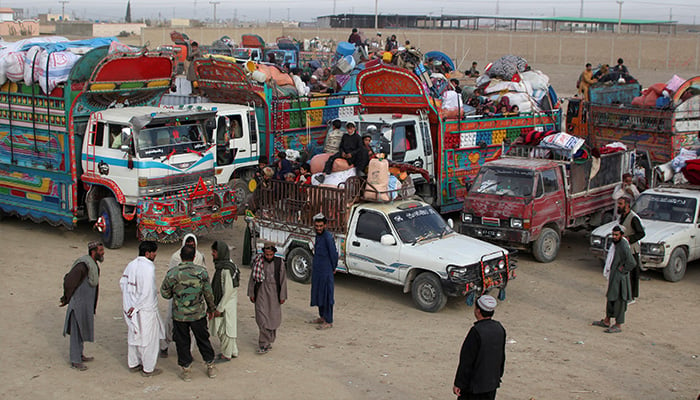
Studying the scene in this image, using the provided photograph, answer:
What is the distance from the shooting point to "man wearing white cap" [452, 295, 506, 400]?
6.40 meters

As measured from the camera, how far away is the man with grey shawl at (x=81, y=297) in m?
8.41

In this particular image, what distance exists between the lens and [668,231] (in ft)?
42.2

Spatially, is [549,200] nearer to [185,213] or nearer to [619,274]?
[619,274]

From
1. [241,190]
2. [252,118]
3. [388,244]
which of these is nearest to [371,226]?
[388,244]

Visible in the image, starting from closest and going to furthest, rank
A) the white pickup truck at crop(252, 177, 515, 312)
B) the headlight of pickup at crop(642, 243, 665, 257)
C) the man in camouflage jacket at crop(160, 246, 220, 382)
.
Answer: the man in camouflage jacket at crop(160, 246, 220, 382), the white pickup truck at crop(252, 177, 515, 312), the headlight of pickup at crop(642, 243, 665, 257)

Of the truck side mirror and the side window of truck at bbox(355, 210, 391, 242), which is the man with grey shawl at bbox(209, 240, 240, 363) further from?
the side window of truck at bbox(355, 210, 391, 242)

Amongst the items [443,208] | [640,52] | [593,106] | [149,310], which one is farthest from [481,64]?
[149,310]

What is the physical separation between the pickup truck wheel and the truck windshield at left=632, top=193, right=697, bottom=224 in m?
8.90

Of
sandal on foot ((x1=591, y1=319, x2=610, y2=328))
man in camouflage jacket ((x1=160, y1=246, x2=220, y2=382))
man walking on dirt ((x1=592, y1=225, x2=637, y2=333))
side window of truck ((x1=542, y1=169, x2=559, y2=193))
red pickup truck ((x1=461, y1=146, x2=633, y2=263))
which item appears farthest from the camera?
side window of truck ((x1=542, y1=169, x2=559, y2=193))

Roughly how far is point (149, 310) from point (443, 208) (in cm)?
913

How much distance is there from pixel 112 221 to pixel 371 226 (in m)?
5.05

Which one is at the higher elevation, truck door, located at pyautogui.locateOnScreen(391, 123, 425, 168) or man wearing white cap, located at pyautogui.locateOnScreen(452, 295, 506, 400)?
truck door, located at pyautogui.locateOnScreen(391, 123, 425, 168)

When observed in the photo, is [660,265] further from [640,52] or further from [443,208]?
[640,52]

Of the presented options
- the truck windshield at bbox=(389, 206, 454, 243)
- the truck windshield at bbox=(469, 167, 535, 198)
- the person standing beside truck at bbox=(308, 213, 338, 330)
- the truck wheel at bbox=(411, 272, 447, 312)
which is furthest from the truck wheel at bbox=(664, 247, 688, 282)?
the person standing beside truck at bbox=(308, 213, 338, 330)
